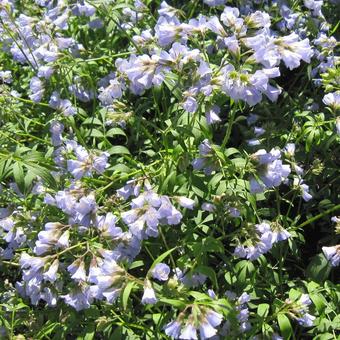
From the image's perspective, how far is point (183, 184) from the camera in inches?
119

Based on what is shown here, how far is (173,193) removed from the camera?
290 cm

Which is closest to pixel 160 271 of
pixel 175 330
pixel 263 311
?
pixel 175 330

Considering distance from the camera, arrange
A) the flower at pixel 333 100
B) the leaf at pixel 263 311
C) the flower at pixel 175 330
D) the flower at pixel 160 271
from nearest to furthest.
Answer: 1. the flower at pixel 175 330
2. the flower at pixel 160 271
3. the leaf at pixel 263 311
4. the flower at pixel 333 100

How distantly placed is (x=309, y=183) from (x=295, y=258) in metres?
0.43

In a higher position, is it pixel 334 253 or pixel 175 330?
pixel 175 330

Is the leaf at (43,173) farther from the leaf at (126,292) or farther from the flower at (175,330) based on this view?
the flower at (175,330)

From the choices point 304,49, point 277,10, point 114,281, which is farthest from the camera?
point 277,10

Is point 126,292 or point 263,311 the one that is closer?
point 126,292

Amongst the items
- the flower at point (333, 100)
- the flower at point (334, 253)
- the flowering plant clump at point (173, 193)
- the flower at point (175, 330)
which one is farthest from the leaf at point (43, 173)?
the flower at point (333, 100)

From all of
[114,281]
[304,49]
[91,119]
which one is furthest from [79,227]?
[304,49]

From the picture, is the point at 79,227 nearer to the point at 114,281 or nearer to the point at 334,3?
the point at 114,281

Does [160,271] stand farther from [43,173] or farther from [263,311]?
[43,173]

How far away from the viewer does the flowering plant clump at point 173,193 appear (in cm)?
261

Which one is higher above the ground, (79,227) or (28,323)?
(79,227)
